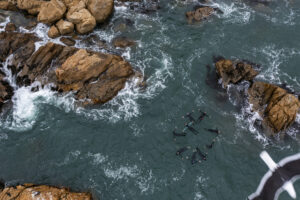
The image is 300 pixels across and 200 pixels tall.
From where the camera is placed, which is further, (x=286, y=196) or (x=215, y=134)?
(x=215, y=134)

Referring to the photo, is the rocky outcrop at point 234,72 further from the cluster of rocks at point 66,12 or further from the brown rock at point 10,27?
the brown rock at point 10,27

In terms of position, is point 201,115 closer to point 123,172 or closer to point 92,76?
point 123,172

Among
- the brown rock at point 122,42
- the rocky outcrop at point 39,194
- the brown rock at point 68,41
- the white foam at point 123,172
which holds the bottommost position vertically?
the rocky outcrop at point 39,194

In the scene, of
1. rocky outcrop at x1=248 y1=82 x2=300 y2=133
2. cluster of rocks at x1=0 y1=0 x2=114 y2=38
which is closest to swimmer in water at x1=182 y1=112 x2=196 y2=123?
rocky outcrop at x1=248 y1=82 x2=300 y2=133

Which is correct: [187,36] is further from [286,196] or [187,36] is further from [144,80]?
[286,196]

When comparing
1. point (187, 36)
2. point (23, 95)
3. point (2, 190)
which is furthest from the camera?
point (187, 36)

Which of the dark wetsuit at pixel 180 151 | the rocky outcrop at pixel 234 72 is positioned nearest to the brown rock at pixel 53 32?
the rocky outcrop at pixel 234 72

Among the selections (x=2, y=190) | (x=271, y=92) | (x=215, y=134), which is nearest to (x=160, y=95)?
(x=215, y=134)
